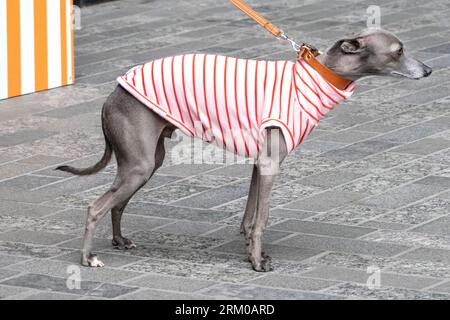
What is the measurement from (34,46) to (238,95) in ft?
15.1

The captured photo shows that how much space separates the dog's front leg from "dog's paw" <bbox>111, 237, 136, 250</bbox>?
721 mm

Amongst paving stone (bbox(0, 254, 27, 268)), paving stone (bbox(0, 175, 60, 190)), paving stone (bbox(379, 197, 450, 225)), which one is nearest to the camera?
paving stone (bbox(0, 254, 27, 268))

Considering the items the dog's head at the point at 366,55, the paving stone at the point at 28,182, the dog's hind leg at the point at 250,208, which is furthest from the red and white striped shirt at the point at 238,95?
the paving stone at the point at 28,182

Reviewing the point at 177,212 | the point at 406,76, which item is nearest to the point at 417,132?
the point at 177,212

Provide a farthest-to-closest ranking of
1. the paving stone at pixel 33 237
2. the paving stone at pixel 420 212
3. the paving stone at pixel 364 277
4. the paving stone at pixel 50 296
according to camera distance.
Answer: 1. the paving stone at pixel 420 212
2. the paving stone at pixel 33 237
3. the paving stone at pixel 364 277
4. the paving stone at pixel 50 296

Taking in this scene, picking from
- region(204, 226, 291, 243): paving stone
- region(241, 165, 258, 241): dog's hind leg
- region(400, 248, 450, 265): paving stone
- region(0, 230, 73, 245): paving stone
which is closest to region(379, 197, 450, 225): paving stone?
region(400, 248, 450, 265): paving stone

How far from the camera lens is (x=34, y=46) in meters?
10.9

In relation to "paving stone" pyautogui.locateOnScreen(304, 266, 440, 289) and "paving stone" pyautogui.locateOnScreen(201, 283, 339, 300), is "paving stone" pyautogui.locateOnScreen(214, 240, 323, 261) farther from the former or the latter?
"paving stone" pyautogui.locateOnScreen(201, 283, 339, 300)

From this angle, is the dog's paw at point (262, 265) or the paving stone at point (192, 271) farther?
the dog's paw at point (262, 265)

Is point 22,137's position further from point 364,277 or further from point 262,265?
point 364,277

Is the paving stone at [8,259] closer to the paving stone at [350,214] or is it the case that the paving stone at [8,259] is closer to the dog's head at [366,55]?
the paving stone at [350,214]

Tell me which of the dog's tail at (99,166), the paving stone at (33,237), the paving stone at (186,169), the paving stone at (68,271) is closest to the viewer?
the paving stone at (68,271)

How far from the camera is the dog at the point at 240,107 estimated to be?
21.8 ft

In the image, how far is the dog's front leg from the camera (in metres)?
6.67
